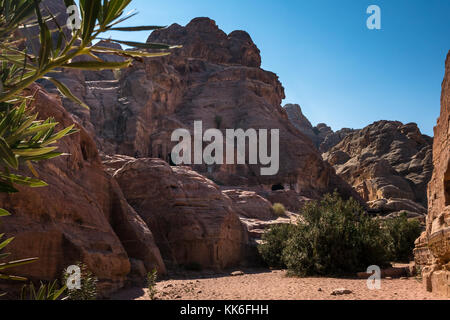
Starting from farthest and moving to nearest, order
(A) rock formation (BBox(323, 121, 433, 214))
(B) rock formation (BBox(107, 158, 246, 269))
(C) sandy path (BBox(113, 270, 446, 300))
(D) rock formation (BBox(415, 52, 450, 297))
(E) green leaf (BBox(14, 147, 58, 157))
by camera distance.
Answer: (A) rock formation (BBox(323, 121, 433, 214)) → (B) rock formation (BBox(107, 158, 246, 269)) → (C) sandy path (BBox(113, 270, 446, 300)) → (D) rock formation (BBox(415, 52, 450, 297)) → (E) green leaf (BBox(14, 147, 58, 157))

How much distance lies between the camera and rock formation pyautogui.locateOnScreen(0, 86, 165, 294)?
25.0ft

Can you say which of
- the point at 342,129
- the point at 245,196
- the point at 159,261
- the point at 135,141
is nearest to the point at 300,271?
the point at 159,261

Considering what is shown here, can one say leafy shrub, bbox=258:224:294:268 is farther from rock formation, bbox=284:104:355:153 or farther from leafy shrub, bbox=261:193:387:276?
rock formation, bbox=284:104:355:153

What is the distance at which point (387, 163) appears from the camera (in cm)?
4828

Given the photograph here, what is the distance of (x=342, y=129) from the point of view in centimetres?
9406

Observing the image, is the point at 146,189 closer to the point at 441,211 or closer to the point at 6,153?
the point at 441,211

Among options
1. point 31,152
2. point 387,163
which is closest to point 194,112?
point 387,163

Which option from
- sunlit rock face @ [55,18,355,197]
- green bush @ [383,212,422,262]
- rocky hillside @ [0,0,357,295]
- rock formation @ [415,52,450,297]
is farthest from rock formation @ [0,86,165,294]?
sunlit rock face @ [55,18,355,197]

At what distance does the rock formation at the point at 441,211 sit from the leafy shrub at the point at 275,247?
25.4 feet

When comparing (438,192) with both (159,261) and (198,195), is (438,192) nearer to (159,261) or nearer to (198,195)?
(159,261)

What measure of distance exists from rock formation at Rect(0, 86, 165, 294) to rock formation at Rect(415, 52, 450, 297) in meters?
7.44

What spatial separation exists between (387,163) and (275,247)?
3660 centimetres

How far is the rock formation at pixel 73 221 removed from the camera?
25.0ft

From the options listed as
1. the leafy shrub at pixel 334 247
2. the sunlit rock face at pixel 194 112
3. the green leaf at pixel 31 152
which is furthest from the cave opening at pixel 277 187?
the green leaf at pixel 31 152
